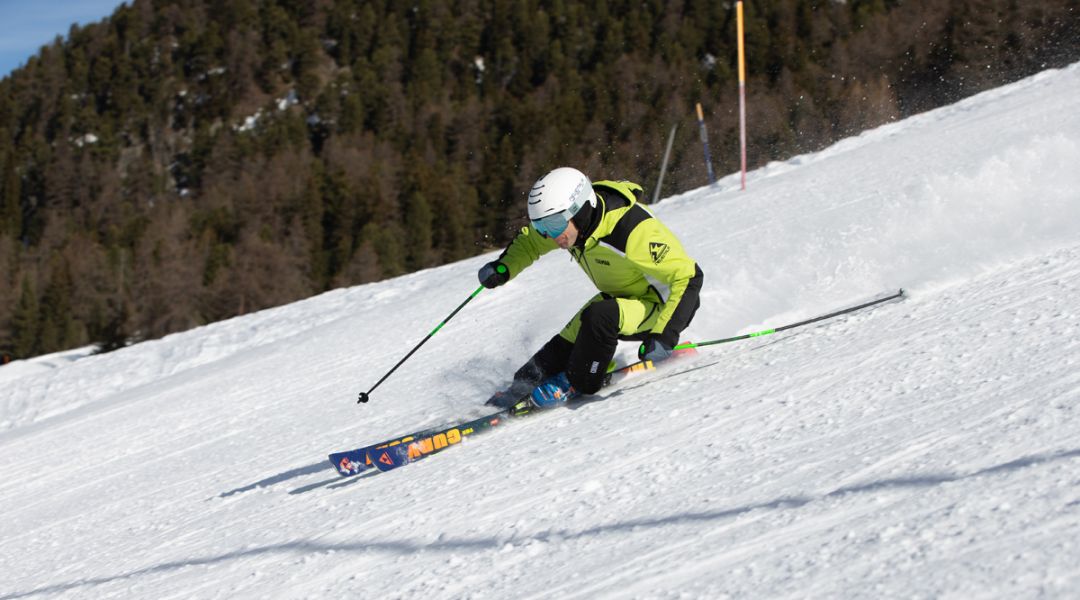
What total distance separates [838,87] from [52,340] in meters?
55.3

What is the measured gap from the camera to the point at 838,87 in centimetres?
6388

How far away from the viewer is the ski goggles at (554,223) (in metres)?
4.81

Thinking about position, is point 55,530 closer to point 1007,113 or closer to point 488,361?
point 488,361

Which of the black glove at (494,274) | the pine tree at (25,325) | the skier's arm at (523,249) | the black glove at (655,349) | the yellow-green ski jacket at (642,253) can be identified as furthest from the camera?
the pine tree at (25,325)

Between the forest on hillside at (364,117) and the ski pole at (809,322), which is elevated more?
the forest on hillside at (364,117)

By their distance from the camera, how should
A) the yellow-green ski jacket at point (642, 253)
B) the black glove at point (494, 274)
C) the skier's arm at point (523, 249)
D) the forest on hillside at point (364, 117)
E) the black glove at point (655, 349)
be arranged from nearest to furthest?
the black glove at point (655, 349) → the yellow-green ski jacket at point (642, 253) → the black glove at point (494, 274) → the skier's arm at point (523, 249) → the forest on hillside at point (364, 117)

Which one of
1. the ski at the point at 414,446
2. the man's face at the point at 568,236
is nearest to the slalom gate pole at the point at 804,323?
the ski at the point at 414,446

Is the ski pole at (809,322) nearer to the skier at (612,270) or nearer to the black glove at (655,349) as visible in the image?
the skier at (612,270)

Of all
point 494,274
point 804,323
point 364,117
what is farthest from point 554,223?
point 364,117

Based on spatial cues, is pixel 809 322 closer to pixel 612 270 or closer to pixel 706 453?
pixel 612 270

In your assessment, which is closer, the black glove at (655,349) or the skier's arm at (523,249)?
the black glove at (655,349)

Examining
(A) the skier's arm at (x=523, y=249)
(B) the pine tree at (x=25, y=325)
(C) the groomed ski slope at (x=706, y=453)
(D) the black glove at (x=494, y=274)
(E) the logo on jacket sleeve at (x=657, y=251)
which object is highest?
(B) the pine tree at (x=25, y=325)

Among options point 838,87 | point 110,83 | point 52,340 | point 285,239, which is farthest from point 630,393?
point 110,83

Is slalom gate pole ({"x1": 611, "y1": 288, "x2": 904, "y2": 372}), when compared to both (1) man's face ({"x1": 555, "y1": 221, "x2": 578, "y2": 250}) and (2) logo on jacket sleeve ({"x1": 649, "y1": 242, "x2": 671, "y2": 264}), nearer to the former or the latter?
(2) logo on jacket sleeve ({"x1": 649, "y1": 242, "x2": 671, "y2": 264})
